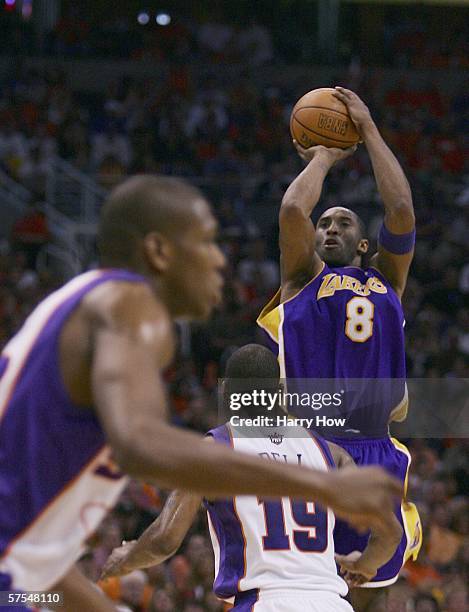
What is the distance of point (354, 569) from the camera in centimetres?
502

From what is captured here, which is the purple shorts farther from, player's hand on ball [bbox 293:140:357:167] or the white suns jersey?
player's hand on ball [bbox 293:140:357:167]

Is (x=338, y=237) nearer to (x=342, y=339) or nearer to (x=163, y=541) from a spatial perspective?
(x=342, y=339)

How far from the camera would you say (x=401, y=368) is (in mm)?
5570

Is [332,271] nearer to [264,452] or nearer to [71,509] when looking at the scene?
[264,452]

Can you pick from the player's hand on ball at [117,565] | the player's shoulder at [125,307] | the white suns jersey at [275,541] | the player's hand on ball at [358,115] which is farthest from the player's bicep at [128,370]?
the player's hand on ball at [358,115]

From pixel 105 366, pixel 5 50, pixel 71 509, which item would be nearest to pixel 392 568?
pixel 71 509

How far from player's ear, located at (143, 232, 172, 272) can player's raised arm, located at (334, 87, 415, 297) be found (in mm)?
2984

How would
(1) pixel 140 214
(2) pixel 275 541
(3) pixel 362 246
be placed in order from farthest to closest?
(3) pixel 362 246
(2) pixel 275 541
(1) pixel 140 214

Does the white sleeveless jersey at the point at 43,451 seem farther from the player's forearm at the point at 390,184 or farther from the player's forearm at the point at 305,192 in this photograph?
the player's forearm at the point at 390,184

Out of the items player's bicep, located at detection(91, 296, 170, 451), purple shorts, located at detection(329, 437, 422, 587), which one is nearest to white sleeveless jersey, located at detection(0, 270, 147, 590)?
player's bicep, located at detection(91, 296, 170, 451)

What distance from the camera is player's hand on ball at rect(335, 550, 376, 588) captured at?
5000 mm

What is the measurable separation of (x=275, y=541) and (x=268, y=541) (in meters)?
0.03

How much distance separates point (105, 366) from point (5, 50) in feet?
53.4

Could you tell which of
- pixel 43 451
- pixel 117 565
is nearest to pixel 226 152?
pixel 117 565
